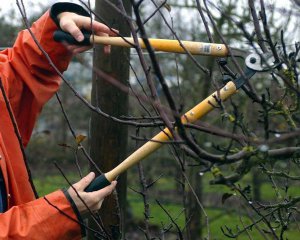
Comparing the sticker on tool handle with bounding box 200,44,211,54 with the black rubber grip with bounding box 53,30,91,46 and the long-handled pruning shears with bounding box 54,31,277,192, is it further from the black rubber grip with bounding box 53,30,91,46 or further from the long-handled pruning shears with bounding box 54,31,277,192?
the black rubber grip with bounding box 53,30,91,46

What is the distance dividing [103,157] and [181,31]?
5.18 meters

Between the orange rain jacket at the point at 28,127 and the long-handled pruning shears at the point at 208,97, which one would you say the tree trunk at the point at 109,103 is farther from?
the long-handled pruning shears at the point at 208,97

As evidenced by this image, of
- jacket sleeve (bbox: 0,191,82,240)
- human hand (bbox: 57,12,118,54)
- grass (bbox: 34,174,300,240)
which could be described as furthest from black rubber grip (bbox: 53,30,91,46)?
grass (bbox: 34,174,300,240)

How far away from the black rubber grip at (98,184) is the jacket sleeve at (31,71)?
0.63m

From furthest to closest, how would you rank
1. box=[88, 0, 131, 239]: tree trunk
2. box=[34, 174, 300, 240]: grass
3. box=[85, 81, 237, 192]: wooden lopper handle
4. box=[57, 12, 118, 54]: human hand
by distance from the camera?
box=[34, 174, 300, 240]: grass < box=[88, 0, 131, 239]: tree trunk < box=[57, 12, 118, 54]: human hand < box=[85, 81, 237, 192]: wooden lopper handle

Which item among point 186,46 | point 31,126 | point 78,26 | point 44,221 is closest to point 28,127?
point 31,126

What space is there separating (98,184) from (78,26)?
0.66 m

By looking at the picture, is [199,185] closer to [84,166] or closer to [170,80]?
[170,80]

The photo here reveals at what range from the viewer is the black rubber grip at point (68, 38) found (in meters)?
2.54

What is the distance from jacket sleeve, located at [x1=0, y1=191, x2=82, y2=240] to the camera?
2.29m

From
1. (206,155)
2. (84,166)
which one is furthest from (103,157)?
(84,166)

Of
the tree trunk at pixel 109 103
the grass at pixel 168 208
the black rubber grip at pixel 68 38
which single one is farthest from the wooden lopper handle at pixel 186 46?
the grass at pixel 168 208

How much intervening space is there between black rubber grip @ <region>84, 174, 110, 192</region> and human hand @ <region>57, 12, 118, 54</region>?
20.0 inches

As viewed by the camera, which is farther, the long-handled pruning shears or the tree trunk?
the tree trunk
